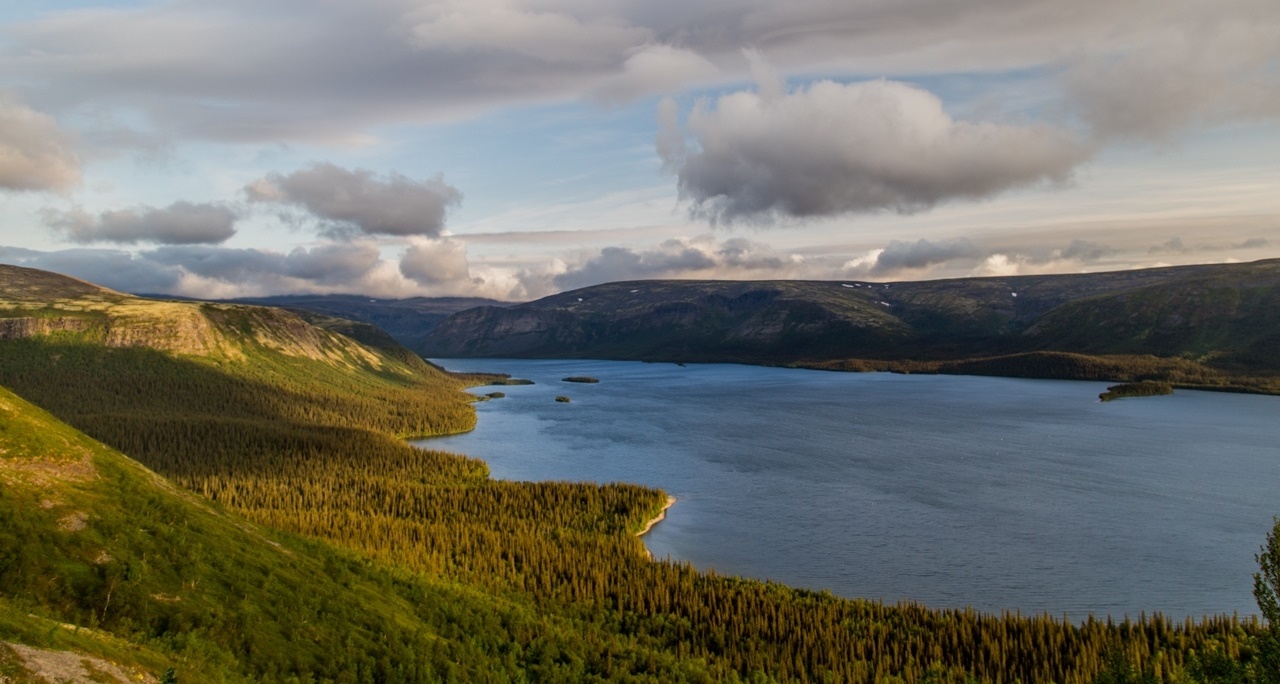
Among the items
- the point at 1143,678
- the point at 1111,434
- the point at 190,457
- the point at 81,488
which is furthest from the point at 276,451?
the point at 1111,434

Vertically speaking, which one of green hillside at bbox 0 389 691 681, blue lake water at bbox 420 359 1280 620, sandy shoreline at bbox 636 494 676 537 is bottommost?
sandy shoreline at bbox 636 494 676 537

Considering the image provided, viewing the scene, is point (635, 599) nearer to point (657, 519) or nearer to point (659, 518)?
point (657, 519)

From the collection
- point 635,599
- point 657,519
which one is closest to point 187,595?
point 635,599

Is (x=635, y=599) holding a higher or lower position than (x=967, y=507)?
lower

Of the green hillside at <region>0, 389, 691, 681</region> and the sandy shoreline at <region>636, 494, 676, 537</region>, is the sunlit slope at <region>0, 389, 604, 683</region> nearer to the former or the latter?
the green hillside at <region>0, 389, 691, 681</region>

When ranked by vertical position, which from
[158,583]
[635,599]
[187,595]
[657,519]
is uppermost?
[158,583]

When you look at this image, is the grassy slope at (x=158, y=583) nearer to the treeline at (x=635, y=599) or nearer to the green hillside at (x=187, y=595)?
the green hillside at (x=187, y=595)

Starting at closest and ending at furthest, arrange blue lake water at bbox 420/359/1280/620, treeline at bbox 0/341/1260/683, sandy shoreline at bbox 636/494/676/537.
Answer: treeline at bbox 0/341/1260/683 < blue lake water at bbox 420/359/1280/620 < sandy shoreline at bbox 636/494/676/537

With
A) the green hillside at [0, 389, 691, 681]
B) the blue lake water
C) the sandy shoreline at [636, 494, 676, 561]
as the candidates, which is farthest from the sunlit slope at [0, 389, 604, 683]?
the blue lake water

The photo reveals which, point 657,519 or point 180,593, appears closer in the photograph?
point 180,593

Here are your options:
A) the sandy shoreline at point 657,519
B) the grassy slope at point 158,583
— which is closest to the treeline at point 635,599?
the sandy shoreline at point 657,519
